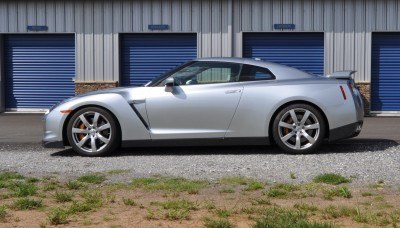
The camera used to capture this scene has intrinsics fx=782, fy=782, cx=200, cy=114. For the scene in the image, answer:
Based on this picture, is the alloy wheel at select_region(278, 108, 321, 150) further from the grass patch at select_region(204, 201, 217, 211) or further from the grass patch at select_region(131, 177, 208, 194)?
the grass patch at select_region(204, 201, 217, 211)

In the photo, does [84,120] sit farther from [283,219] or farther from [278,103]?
[283,219]

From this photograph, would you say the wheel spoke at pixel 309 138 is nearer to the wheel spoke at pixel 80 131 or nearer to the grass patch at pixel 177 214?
the wheel spoke at pixel 80 131

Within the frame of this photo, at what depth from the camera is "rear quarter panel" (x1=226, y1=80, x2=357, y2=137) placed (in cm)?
1049

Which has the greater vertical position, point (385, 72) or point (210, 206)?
point (385, 72)

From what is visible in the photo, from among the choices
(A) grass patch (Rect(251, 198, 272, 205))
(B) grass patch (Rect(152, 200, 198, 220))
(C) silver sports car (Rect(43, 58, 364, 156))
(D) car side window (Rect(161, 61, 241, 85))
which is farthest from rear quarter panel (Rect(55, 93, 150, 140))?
(A) grass patch (Rect(251, 198, 272, 205))

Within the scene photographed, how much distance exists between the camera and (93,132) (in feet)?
35.0

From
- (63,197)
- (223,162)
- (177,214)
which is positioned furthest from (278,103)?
(177,214)

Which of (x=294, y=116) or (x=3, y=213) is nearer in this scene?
(x=3, y=213)

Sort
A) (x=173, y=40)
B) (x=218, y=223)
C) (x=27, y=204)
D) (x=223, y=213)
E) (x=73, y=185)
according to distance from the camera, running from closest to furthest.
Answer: (x=218, y=223), (x=223, y=213), (x=27, y=204), (x=73, y=185), (x=173, y=40)

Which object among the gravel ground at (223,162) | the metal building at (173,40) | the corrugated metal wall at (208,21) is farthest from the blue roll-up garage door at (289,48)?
the gravel ground at (223,162)

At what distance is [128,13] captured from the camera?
21.4m

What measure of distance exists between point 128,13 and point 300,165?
12715 mm

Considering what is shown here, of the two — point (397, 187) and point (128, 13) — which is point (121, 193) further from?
point (128, 13)

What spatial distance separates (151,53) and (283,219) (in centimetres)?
1571
